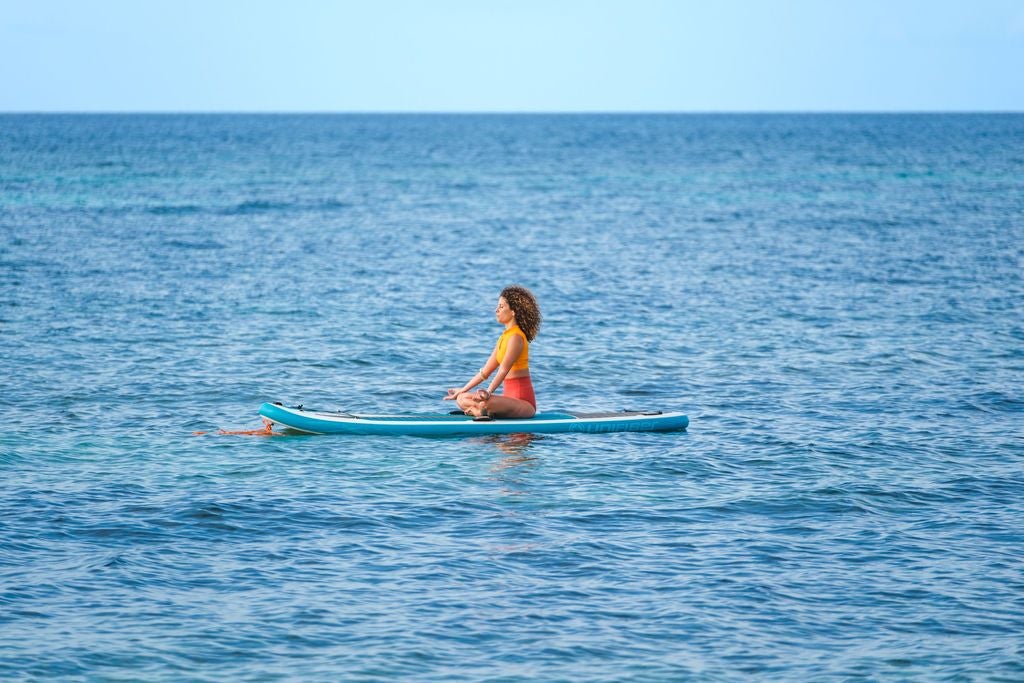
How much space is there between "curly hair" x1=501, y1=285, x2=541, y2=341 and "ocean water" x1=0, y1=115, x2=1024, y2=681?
60.6 inches

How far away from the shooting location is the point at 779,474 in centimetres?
1495

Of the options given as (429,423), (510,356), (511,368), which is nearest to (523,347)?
(510,356)

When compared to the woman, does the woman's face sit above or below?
above

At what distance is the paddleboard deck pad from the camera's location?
1641 cm

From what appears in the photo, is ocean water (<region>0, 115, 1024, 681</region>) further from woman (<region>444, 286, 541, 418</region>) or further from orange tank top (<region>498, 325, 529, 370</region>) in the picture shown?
orange tank top (<region>498, 325, 529, 370</region>)

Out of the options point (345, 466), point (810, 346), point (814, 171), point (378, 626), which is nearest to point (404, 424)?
point (345, 466)

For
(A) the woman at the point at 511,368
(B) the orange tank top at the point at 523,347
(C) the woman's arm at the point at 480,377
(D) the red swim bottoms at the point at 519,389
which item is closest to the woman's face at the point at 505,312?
(A) the woman at the point at 511,368

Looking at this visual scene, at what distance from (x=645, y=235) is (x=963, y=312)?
63.9 feet

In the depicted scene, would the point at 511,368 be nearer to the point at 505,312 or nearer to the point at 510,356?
the point at 510,356

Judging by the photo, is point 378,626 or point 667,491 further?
point 667,491

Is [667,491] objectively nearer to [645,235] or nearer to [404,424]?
[404,424]

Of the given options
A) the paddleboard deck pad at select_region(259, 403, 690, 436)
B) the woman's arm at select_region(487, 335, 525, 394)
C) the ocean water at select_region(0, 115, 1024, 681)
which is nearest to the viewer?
the ocean water at select_region(0, 115, 1024, 681)

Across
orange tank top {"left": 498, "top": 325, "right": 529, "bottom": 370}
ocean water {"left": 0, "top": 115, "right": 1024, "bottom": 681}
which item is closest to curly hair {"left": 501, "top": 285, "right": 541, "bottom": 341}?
orange tank top {"left": 498, "top": 325, "right": 529, "bottom": 370}

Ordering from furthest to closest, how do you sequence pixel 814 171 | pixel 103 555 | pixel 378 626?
pixel 814 171, pixel 103 555, pixel 378 626
